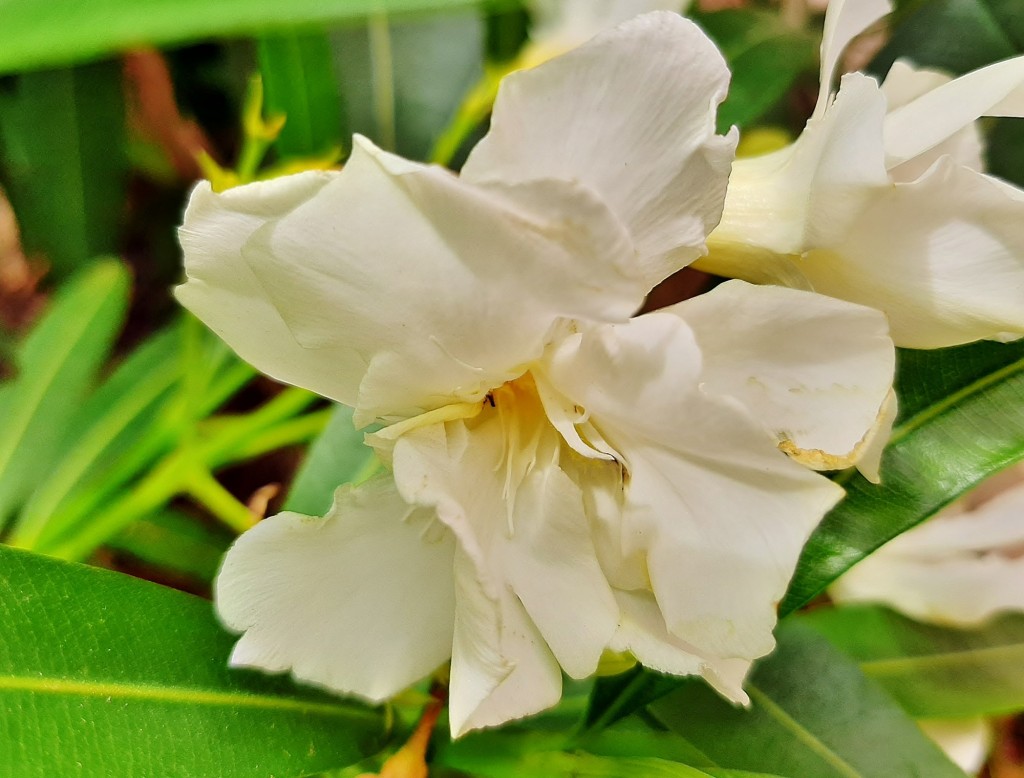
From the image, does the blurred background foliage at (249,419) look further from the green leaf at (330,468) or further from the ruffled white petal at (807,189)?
the ruffled white petal at (807,189)

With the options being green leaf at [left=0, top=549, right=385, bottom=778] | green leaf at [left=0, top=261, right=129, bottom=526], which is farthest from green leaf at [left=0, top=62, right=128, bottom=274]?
green leaf at [left=0, top=549, right=385, bottom=778]

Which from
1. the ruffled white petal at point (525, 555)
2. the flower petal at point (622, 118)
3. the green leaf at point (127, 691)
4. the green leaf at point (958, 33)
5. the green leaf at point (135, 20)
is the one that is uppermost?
the flower petal at point (622, 118)

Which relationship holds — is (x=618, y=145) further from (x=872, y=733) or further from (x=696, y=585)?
(x=872, y=733)

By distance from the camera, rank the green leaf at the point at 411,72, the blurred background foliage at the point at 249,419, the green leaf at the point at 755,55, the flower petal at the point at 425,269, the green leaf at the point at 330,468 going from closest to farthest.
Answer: the flower petal at the point at 425,269 < the blurred background foliage at the point at 249,419 < the green leaf at the point at 330,468 < the green leaf at the point at 755,55 < the green leaf at the point at 411,72

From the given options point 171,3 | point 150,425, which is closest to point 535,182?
point 171,3

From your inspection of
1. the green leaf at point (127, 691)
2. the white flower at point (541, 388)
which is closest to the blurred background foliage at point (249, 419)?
the green leaf at point (127, 691)

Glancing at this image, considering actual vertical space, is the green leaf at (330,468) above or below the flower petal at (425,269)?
below
